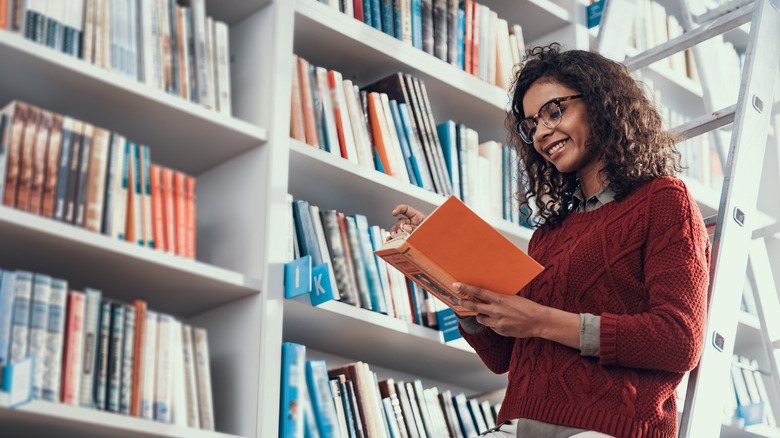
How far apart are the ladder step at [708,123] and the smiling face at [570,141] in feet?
1.13

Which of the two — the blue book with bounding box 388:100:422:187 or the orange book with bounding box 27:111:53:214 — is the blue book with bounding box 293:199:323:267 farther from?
the orange book with bounding box 27:111:53:214

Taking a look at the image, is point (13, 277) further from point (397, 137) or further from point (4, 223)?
point (397, 137)

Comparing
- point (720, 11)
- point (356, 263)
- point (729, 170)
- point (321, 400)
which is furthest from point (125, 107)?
point (720, 11)

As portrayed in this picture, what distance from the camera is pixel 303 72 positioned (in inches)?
83.9

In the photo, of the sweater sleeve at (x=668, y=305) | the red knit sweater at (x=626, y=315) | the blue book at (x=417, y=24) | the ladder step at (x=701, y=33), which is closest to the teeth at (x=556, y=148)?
the red knit sweater at (x=626, y=315)

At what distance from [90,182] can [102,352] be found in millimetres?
316

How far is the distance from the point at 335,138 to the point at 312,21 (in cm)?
30

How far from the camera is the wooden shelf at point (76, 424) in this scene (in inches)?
57.5

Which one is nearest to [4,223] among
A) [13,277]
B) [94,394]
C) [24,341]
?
[13,277]

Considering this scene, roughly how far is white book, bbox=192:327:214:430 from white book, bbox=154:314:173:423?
8cm

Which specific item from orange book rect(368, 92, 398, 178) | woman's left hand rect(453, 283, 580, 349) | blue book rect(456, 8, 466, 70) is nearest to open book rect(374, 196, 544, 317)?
woman's left hand rect(453, 283, 580, 349)

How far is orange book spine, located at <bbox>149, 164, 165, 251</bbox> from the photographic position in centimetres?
175

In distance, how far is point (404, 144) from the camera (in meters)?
2.30

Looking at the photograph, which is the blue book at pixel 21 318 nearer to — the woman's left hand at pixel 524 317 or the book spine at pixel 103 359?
the book spine at pixel 103 359
